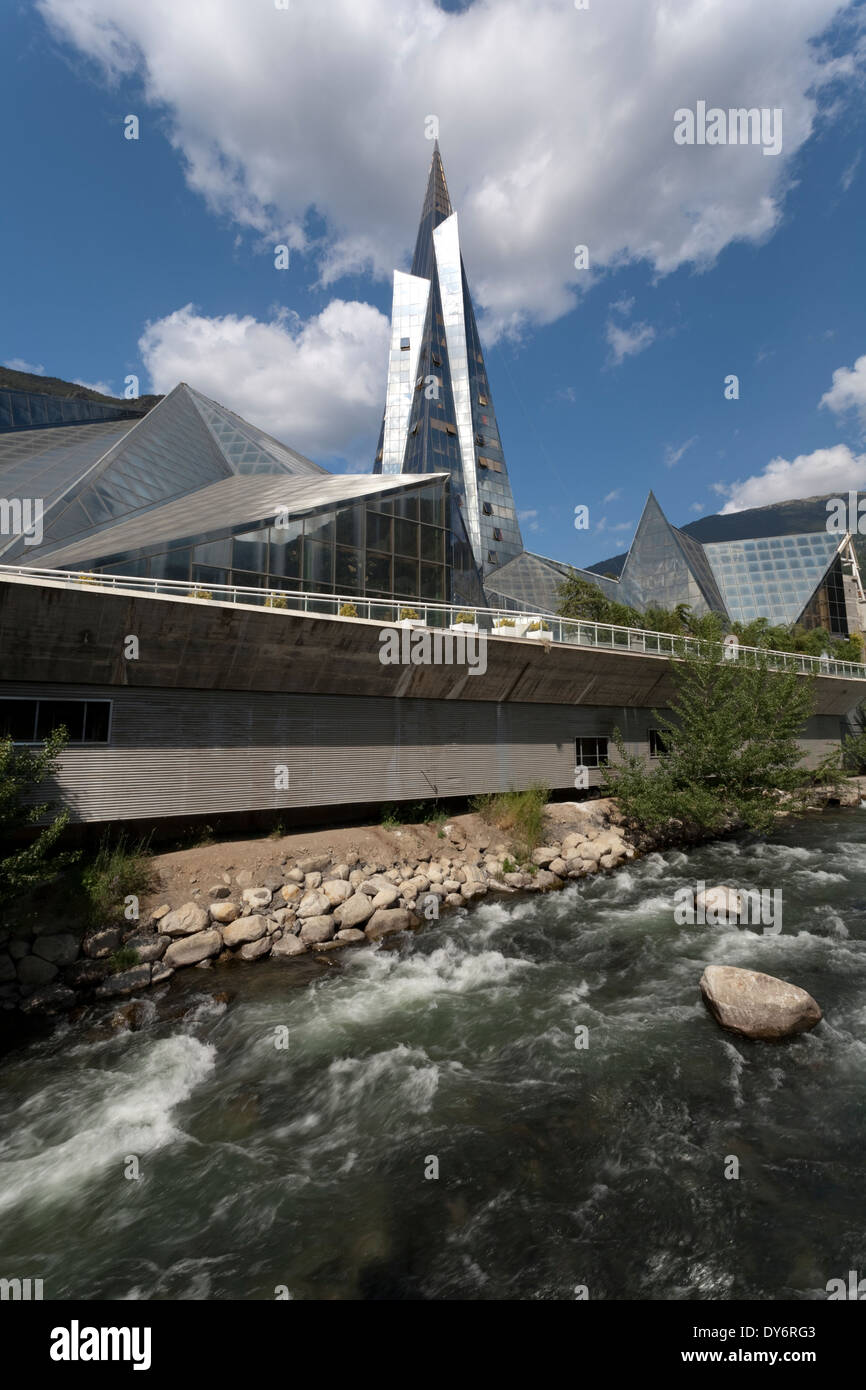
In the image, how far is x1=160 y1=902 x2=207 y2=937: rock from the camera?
45.3ft

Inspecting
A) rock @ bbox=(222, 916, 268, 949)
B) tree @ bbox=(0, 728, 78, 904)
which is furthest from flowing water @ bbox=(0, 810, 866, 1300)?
tree @ bbox=(0, 728, 78, 904)

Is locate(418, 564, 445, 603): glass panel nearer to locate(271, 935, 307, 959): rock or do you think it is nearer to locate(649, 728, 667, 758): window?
locate(649, 728, 667, 758): window

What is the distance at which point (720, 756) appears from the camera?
22.3 metres

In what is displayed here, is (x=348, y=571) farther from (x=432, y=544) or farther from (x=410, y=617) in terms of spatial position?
(x=410, y=617)

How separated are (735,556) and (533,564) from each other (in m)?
25.7

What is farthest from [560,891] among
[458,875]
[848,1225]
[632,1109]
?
[848,1225]

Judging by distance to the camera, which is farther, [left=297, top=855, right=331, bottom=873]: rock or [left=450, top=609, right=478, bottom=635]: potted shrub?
[left=450, top=609, right=478, bottom=635]: potted shrub

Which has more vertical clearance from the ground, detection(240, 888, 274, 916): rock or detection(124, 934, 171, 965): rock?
detection(240, 888, 274, 916): rock

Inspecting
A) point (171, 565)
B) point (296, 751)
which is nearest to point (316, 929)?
point (296, 751)

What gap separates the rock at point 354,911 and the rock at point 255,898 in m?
1.81

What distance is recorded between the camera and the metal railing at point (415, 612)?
14695 millimetres

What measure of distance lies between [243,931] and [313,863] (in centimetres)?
305

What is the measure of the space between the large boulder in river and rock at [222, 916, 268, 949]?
395 inches
